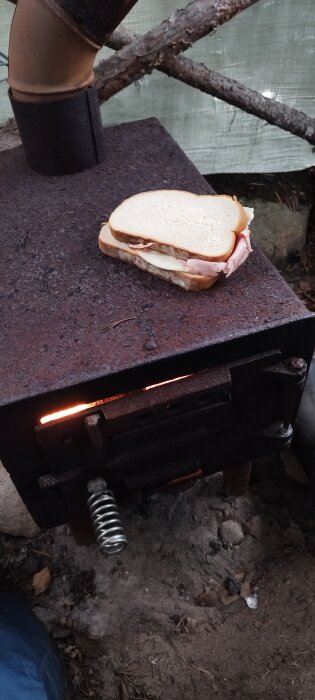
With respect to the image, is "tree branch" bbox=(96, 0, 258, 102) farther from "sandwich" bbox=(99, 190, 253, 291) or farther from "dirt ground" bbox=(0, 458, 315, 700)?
"dirt ground" bbox=(0, 458, 315, 700)

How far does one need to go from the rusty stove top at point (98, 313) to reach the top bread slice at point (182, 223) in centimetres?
9

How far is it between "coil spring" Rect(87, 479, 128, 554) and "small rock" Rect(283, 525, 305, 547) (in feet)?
3.09

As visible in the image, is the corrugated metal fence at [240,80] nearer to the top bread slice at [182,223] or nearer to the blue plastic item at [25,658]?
the top bread slice at [182,223]

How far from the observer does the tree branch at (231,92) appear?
228 cm

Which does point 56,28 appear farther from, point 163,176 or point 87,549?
point 87,549

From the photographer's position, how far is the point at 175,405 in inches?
52.2

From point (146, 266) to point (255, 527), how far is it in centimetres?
125

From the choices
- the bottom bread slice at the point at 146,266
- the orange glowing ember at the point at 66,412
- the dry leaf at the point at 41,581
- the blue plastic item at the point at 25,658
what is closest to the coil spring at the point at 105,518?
the orange glowing ember at the point at 66,412

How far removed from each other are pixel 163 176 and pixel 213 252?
1.85 ft

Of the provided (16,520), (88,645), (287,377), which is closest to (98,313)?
(287,377)

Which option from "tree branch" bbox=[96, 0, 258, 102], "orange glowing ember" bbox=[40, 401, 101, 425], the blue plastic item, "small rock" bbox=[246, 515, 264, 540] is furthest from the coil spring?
"tree branch" bbox=[96, 0, 258, 102]

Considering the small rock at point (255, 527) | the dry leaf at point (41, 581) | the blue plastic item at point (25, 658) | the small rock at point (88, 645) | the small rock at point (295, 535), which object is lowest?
the small rock at point (255, 527)

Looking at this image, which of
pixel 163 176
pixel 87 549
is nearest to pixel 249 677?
pixel 87 549

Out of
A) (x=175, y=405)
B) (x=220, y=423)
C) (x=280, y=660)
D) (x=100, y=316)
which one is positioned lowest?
(x=280, y=660)
